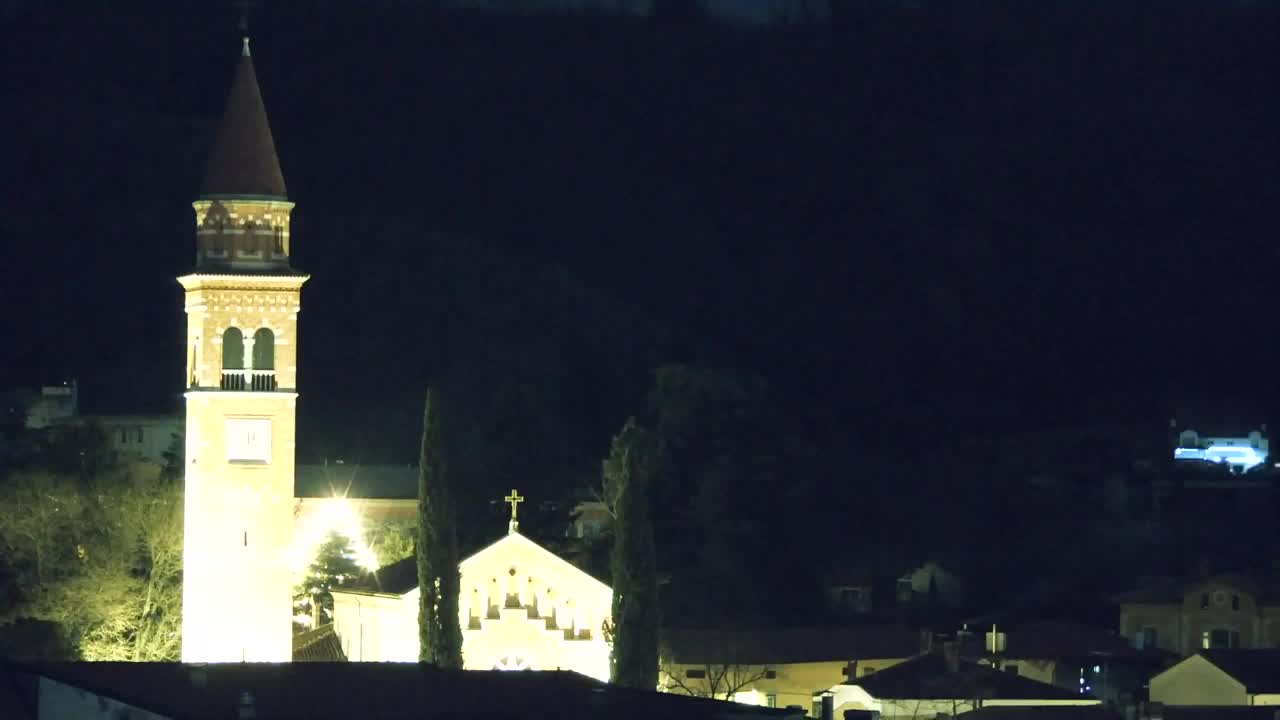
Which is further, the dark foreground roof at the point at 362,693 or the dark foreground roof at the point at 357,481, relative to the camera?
the dark foreground roof at the point at 357,481

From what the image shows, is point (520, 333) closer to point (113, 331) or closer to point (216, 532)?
point (113, 331)

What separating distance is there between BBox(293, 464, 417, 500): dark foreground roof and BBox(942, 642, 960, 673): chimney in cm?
4155

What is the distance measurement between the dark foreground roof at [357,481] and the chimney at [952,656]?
41551 mm

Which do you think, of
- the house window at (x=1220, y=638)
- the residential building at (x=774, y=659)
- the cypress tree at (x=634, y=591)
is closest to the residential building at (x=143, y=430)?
the house window at (x=1220, y=638)

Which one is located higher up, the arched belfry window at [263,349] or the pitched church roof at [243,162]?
the pitched church roof at [243,162]

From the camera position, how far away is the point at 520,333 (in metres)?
198

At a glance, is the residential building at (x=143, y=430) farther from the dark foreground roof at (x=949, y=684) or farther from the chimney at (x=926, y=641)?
the dark foreground roof at (x=949, y=684)

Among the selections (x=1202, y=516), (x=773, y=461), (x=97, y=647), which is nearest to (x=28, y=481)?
(x=97, y=647)

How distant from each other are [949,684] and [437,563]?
40.2 feet

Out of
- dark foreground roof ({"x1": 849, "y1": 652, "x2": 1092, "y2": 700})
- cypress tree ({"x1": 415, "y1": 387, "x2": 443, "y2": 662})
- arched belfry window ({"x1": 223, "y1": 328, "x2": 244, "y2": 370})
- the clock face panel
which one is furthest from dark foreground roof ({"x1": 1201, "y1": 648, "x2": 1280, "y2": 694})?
arched belfry window ({"x1": 223, "y1": 328, "x2": 244, "y2": 370})

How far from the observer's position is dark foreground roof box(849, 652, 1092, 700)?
244ft

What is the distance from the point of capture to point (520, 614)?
78438 millimetres

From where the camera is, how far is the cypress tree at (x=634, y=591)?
73.4 m

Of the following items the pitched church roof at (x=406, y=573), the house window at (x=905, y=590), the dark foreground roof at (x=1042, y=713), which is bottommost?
the dark foreground roof at (x=1042, y=713)
